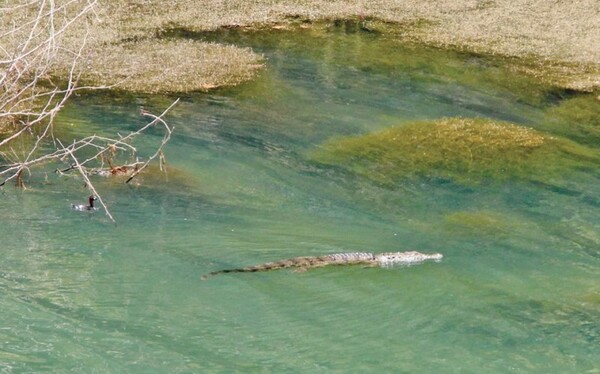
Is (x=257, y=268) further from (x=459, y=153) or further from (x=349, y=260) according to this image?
(x=459, y=153)

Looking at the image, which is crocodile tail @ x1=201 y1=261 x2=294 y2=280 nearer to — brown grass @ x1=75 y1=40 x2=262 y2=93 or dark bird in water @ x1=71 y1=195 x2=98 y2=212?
dark bird in water @ x1=71 y1=195 x2=98 y2=212

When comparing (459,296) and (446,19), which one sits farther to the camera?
(446,19)

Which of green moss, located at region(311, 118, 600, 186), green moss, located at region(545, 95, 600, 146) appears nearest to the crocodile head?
green moss, located at region(311, 118, 600, 186)

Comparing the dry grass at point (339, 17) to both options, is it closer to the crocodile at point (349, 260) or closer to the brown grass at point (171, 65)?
the brown grass at point (171, 65)

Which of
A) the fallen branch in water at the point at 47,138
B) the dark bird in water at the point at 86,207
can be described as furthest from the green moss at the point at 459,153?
the dark bird in water at the point at 86,207

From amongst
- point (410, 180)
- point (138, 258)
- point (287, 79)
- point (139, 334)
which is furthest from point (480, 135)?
point (139, 334)

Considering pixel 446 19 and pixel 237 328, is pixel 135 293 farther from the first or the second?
pixel 446 19

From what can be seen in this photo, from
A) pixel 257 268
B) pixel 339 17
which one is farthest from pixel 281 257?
pixel 339 17
